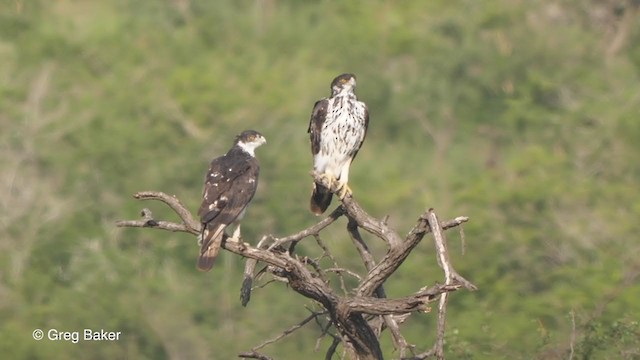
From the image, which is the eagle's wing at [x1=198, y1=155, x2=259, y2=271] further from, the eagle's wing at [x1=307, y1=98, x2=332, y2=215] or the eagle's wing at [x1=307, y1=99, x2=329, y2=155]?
the eagle's wing at [x1=307, y1=99, x2=329, y2=155]

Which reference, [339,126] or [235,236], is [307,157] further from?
[235,236]

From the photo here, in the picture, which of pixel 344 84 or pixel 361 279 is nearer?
pixel 361 279

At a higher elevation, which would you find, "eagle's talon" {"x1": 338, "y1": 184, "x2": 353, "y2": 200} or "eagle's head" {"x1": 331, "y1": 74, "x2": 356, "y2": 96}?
"eagle's head" {"x1": 331, "y1": 74, "x2": 356, "y2": 96}

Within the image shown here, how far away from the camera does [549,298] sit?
2075 centimetres

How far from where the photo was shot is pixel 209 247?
1025cm

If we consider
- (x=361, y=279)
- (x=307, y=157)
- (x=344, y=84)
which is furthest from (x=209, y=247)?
(x=307, y=157)

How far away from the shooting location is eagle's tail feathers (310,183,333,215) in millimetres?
11436

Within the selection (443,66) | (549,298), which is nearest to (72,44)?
(443,66)

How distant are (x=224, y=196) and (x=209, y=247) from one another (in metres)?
0.47

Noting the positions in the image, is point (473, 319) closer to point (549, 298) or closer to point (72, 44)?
point (549, 298)

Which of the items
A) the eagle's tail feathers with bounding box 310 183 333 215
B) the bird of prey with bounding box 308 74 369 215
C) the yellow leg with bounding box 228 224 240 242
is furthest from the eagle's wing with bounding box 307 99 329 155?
the yellow leg with bounding box 228 224 240 242

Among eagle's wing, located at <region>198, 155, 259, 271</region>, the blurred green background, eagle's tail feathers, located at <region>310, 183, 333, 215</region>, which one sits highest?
the blurred green background

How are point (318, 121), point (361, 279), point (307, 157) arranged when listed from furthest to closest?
1. point (307, 157)
2. point (318, 121)
3. point (361, 279)

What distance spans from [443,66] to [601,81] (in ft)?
14.3
